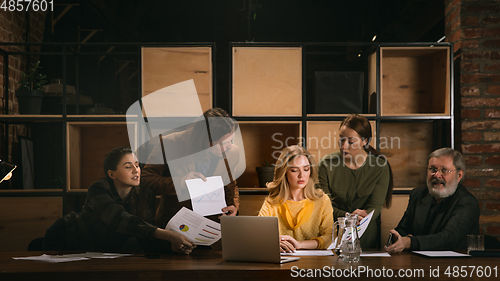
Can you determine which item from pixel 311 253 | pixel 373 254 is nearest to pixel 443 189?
pixel 373 254

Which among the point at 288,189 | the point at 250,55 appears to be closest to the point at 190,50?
the point at 250,55

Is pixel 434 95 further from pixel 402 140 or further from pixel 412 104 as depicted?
pixel 402 140

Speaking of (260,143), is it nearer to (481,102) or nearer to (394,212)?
(394,212)

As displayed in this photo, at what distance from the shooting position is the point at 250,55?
304cm

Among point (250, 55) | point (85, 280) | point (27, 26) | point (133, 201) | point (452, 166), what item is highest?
point (27, 26)

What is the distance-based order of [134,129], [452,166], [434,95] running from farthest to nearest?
[434,95] < [134,129] < [452,166]

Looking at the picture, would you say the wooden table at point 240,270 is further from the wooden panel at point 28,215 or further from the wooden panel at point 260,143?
the wooden panel at point 260,143

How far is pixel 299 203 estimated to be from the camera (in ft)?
7.33

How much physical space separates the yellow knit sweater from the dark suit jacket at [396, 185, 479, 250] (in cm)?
46

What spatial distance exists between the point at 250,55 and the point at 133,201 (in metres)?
1.42

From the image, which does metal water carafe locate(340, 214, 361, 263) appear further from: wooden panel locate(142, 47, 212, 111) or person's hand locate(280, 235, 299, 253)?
wooden panel locate(142, 47, 212, 111)

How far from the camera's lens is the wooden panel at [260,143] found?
331 cm

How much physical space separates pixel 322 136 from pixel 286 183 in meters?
0.86

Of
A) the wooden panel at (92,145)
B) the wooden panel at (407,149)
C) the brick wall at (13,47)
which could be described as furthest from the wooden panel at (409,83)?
the brick wall at (13,47)
